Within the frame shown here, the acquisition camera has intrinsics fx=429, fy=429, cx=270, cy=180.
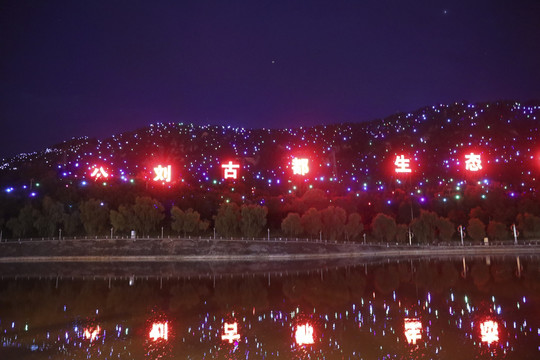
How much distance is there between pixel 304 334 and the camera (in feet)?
53.1

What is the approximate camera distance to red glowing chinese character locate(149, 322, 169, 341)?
1608 centimetres

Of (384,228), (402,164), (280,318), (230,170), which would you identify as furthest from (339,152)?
(280,318)

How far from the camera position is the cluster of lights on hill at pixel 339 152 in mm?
96938

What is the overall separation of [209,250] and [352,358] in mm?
Result: 43669

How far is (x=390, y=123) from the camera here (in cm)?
13562

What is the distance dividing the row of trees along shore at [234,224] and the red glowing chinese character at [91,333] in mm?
44345

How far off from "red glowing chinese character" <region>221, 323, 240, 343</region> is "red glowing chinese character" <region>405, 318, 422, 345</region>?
243 inches

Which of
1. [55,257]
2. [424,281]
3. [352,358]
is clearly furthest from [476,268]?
[55,257]

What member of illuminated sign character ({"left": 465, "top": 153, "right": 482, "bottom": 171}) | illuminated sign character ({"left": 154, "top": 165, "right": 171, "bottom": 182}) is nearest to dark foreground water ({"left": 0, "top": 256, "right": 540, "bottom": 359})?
illuminated sign character ({"left": 465, "top": 153, "right": 482, "bottom": 171})

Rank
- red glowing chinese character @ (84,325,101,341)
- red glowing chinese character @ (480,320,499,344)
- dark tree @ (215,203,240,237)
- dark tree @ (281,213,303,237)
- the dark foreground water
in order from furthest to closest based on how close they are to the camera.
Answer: dark tree @ (281,213,303,237), dark tree @ (215,203,240,237), red glowing chinese character @ (84,325,101,341), red glowing chinese character @ (480,320,499,344), the dark foreground water

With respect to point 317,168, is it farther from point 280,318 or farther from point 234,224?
point 280,318

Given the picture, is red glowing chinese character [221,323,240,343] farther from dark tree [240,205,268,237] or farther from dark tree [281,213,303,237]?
dark tree [281,213,303,237]

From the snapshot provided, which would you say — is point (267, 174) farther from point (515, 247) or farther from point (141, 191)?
point (515, 247)

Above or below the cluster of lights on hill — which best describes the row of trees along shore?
below
